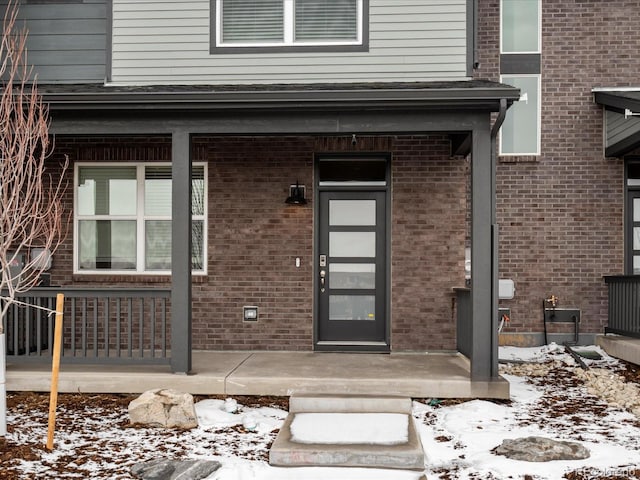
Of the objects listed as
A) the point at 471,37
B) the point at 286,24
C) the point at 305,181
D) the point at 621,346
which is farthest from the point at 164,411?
the point at 621,346

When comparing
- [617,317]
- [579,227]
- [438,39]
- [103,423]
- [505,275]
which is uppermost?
[438,39]

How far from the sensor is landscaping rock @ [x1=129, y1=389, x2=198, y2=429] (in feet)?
18.7

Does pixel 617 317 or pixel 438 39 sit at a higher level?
pixel 438 39

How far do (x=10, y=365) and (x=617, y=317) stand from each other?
8.20m

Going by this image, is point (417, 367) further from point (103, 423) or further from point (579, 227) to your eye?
point (579, 227)

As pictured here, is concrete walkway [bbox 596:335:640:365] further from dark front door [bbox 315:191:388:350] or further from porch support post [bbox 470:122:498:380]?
dark front door [bbox 315:191:388:350]

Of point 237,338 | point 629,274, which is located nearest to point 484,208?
point 237,338

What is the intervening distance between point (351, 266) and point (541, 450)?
413 cm

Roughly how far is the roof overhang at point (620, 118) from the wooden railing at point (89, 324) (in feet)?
21.6

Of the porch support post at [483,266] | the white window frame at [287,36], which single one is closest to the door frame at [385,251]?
the white window frame at [287,36]

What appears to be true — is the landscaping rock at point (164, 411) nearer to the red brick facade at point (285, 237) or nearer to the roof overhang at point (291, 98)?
the red brick facade at point (285, 237)

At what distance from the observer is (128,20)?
8172mm

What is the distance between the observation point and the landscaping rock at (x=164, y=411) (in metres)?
5.71

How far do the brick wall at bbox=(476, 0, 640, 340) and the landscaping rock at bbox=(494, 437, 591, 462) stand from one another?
509 centimetres
